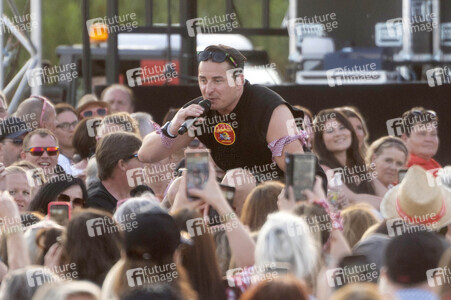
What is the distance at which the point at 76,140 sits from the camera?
352 inches

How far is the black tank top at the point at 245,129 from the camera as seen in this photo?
21.4 ft

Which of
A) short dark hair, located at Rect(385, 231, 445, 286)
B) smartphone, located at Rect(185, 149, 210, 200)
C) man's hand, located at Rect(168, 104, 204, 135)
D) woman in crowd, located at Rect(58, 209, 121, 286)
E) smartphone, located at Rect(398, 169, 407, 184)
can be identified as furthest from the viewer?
smartphone, located at Rect(398, 169, 407, 184)

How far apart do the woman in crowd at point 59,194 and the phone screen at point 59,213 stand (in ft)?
2.74

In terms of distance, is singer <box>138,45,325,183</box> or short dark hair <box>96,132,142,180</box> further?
short dark hair <box>96,132,142,180</box>

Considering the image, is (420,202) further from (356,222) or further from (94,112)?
(94,112)

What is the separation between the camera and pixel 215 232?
18.8ft

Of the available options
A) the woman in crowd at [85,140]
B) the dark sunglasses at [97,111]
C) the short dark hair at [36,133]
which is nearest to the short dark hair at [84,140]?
the woman in crowd at [85,140]

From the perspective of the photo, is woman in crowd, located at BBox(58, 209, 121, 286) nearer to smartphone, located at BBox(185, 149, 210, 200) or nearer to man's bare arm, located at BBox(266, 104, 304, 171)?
smartphone, located at BBox(185, 149, 210, 200)

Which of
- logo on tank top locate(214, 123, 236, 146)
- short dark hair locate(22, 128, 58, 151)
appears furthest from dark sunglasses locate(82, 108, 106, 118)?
logo on tank top locate(214, 123, 236, 146)

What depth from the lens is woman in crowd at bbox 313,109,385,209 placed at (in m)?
8.72

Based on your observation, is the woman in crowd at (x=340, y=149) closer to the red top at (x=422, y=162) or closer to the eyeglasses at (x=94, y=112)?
the red top at (x=422, y=162)

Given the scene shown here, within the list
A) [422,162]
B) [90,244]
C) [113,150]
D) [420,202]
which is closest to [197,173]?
[90,244]

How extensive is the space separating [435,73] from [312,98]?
5.52ft

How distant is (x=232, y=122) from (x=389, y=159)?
2600mm
